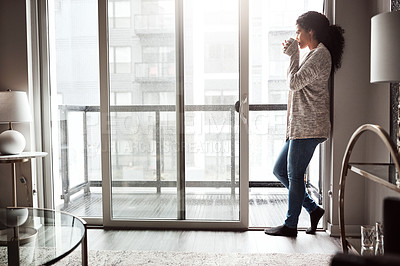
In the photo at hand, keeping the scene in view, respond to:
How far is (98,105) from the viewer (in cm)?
359

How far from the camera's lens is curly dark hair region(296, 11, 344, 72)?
3016 millimetres

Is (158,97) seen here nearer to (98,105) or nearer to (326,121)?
(98,105)

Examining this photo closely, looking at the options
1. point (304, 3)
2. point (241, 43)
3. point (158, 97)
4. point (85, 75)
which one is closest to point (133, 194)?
point (158, 97)

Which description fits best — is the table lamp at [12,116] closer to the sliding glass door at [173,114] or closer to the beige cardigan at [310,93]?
the sliding glass door at [173,114]

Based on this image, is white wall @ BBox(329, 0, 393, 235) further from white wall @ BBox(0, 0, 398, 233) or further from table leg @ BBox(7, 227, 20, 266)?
table leg @ BBox(7, 227, 20, 266)

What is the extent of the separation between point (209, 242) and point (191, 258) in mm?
384

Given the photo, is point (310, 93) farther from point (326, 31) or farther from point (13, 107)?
point (13, 107)

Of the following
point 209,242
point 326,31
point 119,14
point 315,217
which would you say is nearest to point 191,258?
point 209,242

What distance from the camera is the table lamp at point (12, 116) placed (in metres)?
3.05

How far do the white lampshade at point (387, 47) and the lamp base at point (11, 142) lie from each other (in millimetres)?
2646

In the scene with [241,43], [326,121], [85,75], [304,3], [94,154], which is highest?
[304,3]

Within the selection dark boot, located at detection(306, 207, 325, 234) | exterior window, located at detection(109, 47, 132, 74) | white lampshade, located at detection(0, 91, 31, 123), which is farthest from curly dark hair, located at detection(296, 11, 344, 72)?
white lampshade, located at detection(0, 91, 31, 123)

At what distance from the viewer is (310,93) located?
3010 millimetres

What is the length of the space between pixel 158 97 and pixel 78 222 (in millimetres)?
1487
